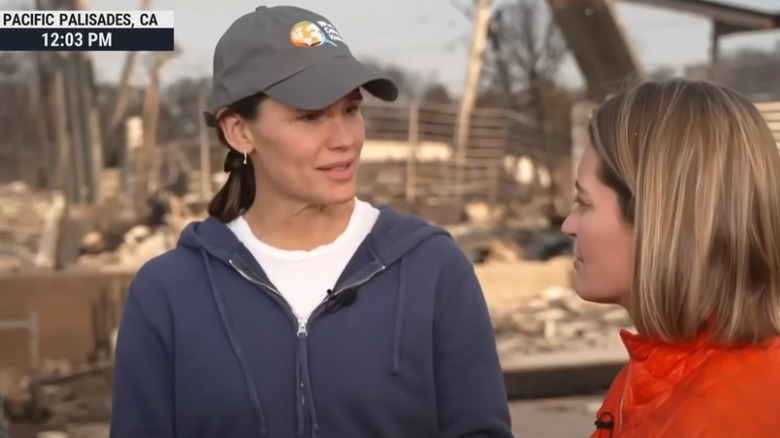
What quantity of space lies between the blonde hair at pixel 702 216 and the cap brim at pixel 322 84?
37cm

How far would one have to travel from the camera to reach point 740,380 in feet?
3.67

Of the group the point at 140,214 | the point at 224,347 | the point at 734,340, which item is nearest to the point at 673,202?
the point at 734,340

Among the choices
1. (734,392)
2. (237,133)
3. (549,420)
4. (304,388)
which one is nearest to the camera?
(734,392)

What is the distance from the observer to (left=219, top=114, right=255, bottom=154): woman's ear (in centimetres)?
149

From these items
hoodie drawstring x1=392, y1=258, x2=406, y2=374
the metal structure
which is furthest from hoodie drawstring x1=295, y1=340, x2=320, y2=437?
the metal structure

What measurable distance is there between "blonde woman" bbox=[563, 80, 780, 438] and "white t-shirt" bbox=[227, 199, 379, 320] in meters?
0.39

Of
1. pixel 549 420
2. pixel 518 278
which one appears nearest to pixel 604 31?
pixel 518 278

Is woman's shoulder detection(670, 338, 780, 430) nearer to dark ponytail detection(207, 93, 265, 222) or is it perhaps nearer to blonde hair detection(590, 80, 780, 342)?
blonde hair detection(590, 80, 780, 342)

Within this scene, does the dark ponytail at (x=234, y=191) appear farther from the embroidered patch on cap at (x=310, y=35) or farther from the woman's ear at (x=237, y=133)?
the embroidered patch on cap at (x=310, y=35)

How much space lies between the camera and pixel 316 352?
140 centimetres

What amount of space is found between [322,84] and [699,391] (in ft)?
1.92

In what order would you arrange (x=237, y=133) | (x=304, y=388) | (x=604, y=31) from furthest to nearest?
1. (x=604, y=31)
2. (x=237, y=133)
3. (x=304, y=388)

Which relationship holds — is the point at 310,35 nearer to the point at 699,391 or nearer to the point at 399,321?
the point at 399,321

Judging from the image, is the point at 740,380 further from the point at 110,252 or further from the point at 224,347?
the point at 110,252
